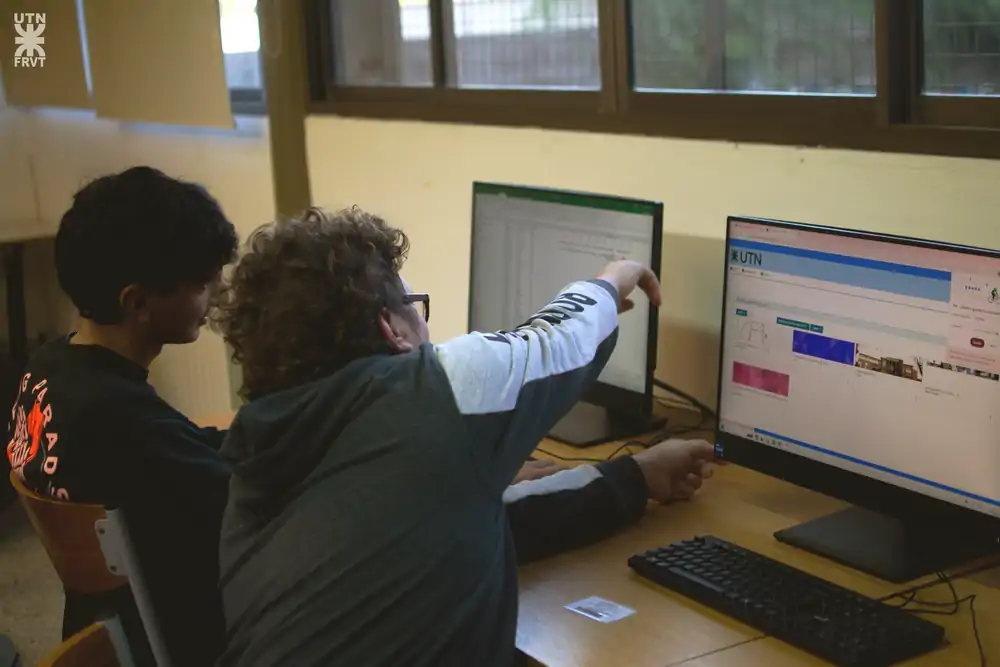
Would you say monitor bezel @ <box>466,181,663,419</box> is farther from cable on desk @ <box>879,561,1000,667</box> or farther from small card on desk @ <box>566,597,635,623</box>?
cable on desk @ <box>879,561,1000,667</box>

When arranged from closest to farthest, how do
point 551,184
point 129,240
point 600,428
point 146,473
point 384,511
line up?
1. point 384,511
2. point 146,473
3. point 129,240
4. point 600,428
5. point 551,184

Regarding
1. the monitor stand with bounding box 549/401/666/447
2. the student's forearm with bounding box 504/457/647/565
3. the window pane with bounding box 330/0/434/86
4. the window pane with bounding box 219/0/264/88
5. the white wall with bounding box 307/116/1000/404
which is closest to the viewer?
the student's forearm with bounding box 504/457/647/565

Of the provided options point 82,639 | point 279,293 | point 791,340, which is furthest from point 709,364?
point 82,639

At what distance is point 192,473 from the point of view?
167 cm

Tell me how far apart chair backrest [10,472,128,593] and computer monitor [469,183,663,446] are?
82 cm

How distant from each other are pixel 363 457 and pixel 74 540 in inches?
21.8

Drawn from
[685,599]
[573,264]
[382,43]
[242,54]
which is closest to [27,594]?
[242,54]

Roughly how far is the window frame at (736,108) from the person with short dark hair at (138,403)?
85 centimetres

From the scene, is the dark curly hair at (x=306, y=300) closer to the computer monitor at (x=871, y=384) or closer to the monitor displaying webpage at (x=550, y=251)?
the computer monitor at (x=871, y=384)

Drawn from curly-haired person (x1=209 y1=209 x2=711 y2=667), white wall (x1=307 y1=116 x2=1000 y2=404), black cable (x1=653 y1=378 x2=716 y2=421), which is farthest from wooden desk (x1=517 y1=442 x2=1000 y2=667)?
white wall (x1=307 y1=116 x2=1000 y2=404)

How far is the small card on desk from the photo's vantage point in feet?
4.57

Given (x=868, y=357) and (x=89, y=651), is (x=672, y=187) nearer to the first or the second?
(x=868, y=357)

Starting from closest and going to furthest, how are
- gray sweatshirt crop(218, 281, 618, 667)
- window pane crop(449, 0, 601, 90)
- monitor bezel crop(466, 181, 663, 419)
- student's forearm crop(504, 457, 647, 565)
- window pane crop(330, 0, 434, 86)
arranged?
gray sweatshirt crop(218, 281, 618, 667)
student's forearm crop(504, 457, 647, 565)
monitor bezel crop(466, 181, 663, 419)
window pane crop(449, 0, 601, 90)
window pane crop(330, 0, 434, 86)

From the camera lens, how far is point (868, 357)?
1.52 meters
